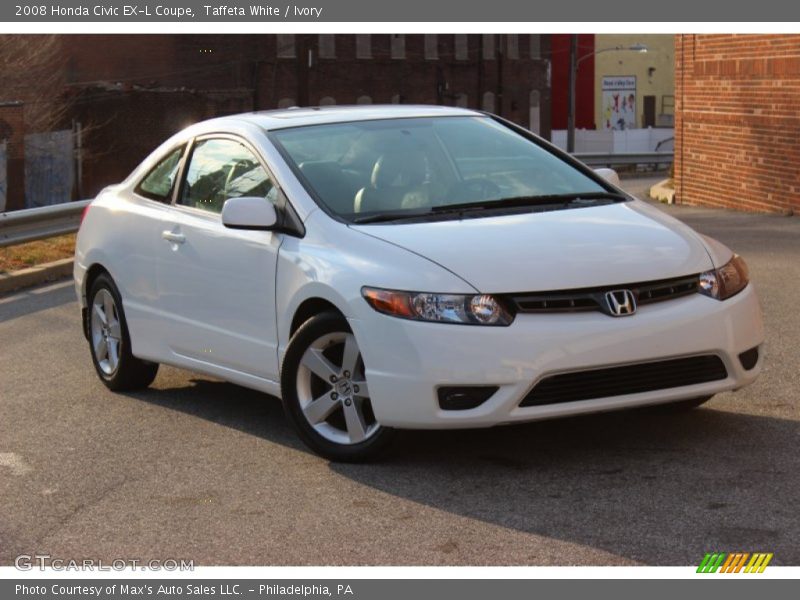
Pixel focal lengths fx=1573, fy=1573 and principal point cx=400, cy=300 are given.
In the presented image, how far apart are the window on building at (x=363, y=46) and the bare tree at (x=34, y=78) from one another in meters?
17.6

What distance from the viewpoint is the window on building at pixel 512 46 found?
251 feet

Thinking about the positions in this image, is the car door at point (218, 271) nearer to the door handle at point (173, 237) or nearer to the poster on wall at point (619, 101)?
the door handle at point (173, 237)

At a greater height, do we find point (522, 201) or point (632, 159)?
point (522, 201)

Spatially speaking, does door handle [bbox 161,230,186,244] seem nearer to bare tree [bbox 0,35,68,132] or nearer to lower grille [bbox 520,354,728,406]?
lower grille [bbox 520,354,728,406]

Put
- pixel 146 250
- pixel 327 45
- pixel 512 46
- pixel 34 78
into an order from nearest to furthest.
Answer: pixel 146 250
pixel 34 78
pixel 327 45
pixel 512 46

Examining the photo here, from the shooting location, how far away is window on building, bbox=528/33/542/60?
78.4 meters

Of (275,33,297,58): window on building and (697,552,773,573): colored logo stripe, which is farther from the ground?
(275,33,297,58): window on building

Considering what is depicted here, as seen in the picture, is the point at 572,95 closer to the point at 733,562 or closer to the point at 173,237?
the point at 173,237

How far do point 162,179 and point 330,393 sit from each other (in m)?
2.39

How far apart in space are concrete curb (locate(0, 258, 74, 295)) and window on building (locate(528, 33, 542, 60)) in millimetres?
63604

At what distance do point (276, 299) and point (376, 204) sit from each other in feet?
2.07

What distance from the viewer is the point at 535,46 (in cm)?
7869

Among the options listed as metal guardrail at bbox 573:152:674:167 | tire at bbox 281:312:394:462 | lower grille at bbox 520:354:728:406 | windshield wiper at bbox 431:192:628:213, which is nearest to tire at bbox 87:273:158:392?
tire at bbox 281:312:394:462

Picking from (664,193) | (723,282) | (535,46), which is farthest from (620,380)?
(535,46)
